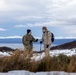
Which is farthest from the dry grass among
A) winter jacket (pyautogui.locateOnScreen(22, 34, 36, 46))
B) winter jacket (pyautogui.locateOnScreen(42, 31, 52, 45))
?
winter jacket (pyautogui.locateOnScreen(22, 34, 36, 46))

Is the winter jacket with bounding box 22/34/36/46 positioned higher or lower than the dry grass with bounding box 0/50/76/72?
higher

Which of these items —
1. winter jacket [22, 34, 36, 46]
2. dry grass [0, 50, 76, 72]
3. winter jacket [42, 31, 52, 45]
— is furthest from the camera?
winter jacket [22, 34, 36, 46]

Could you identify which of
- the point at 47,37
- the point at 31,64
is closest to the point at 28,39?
the point at 47,37

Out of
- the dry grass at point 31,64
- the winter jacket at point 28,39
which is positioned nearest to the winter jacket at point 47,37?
the winter jacket at point 28,39

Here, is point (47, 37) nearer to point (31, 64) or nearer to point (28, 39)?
point (28, 39)

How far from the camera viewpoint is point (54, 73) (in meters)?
10.1

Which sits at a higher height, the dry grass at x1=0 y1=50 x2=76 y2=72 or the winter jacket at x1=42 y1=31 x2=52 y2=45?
the winter jacket at x1=42 y1=31 x2=52 y2=45

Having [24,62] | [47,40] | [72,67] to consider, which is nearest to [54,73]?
[72,67]

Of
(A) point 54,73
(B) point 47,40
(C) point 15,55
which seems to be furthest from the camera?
(B) point 47,40

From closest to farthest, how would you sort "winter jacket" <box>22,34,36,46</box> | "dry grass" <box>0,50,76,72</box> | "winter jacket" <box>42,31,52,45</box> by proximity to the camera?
1. "dry grass" <box>0,50,76,72</box>
2. "winter jacket" <box>42,31,52,45</box>
3. "winter jacket" <box>22,34,36,46</box>

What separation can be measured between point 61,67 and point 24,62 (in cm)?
128

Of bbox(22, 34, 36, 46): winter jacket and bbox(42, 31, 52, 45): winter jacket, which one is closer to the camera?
bbox(42, 31, 52, 45): winter jacket

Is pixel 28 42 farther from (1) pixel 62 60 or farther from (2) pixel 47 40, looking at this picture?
(1) pixel 62 60

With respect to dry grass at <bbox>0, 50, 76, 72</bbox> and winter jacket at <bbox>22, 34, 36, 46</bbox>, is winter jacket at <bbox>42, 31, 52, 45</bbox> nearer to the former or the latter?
winter jacket at <bbox>22, 34, 36, 46</bbox>
